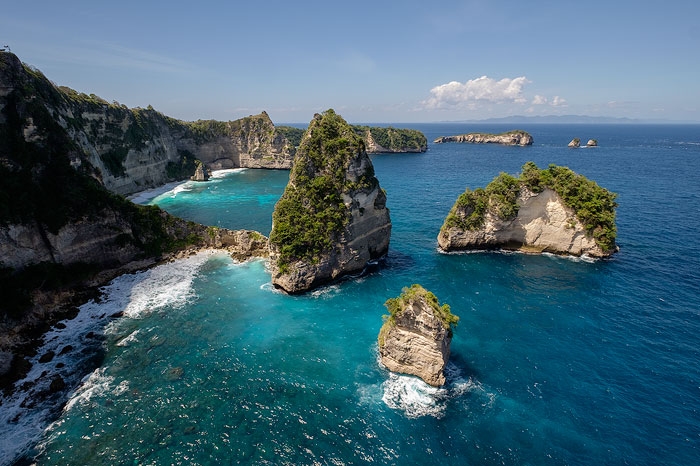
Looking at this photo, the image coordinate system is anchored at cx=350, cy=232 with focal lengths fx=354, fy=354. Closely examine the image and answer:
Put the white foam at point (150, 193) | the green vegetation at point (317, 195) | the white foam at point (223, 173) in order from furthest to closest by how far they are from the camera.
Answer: the white foam at point (223, 173), the white foam at point (150, 193), the green vegetation at point (317, 195)

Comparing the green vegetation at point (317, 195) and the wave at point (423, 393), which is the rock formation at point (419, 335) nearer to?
the wave at point (423, 393)

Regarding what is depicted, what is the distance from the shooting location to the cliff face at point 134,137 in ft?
166

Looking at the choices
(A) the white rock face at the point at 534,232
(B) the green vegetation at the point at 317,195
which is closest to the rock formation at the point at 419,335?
(B) the green vegetation at the point at 317,195

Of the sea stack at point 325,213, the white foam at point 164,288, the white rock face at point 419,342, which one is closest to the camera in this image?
the white rock face at point 419,342

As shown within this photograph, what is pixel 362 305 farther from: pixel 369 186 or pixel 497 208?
pixel 497 208

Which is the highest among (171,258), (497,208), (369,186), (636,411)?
(369,186)

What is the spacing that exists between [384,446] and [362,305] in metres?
19.6

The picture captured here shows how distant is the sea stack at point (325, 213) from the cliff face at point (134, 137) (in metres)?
33.2

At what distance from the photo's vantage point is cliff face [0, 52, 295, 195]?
50.6 m

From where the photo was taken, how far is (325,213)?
48.8 m

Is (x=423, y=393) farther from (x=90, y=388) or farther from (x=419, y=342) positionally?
(x=90, y=388)

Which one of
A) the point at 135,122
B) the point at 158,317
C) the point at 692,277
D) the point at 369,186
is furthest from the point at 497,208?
the point at 135,122

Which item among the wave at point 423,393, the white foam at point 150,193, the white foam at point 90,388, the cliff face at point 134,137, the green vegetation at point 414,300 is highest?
the cliff face at point 134,137

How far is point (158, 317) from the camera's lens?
4231cm
